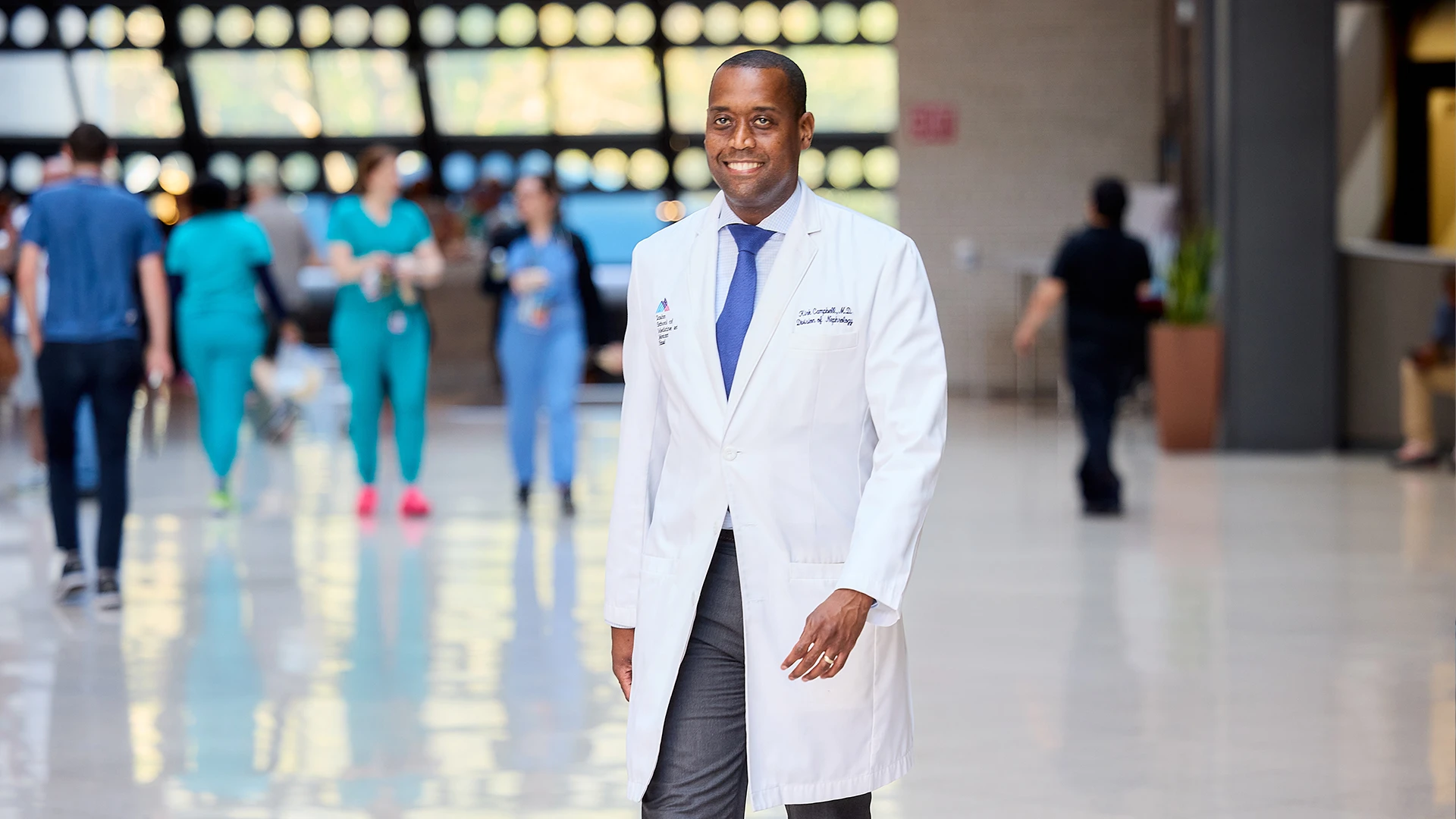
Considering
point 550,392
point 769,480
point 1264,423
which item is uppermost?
point 769,480

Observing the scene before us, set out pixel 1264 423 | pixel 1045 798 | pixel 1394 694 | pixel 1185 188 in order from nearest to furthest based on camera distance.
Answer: pixel 1045 798
pixel 1394 694
pixel 1264 423
pixel 1185 188

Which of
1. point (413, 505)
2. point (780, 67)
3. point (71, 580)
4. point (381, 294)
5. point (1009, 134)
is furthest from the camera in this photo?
point (1009, 134)

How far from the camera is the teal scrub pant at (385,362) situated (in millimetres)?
8211

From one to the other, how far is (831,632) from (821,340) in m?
0.38

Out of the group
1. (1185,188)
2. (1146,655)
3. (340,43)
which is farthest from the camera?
(340,43)

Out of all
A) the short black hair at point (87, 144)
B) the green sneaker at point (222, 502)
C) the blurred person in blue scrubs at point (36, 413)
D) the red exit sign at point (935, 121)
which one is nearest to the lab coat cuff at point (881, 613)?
the short black hair at point (87, 144)

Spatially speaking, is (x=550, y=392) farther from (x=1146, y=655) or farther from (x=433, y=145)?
(x=433, y=145)

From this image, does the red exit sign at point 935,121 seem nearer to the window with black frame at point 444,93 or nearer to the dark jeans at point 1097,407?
the window with black frame at point 444,93

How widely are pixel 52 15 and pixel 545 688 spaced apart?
14558 millimetres

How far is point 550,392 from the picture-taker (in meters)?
8.45

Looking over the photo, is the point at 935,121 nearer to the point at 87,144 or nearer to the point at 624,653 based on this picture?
the point at 87,144

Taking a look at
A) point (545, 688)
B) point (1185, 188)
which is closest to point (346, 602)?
point (545, 688)

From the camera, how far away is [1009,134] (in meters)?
14.8

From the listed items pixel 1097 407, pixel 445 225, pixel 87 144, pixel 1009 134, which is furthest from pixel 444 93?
pixel 87 144
